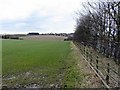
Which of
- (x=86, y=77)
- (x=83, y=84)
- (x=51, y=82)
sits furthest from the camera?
(x=51, y=82)

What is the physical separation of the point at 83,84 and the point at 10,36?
14786cm

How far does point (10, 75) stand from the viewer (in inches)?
816

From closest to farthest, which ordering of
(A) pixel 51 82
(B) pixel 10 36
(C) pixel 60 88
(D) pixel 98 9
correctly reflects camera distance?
(C) pixel 60 88, (A) pixel 51 82, (D) pixel 98 9, (B) pixel 10 36

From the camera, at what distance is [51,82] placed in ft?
54.6

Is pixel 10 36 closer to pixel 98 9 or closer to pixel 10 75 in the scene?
pixel 98 9

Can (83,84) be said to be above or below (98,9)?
below

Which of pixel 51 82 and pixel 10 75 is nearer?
pixel 51 82

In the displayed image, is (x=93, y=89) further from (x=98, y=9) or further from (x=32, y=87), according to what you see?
(x=98, y=9)

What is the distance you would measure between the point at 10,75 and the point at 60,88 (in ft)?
24.1

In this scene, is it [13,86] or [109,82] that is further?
[13,86]

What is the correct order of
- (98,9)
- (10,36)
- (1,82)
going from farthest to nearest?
(10,36) < (98,9) < (1,82)

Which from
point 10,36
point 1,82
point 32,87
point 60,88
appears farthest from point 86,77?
point 10,36

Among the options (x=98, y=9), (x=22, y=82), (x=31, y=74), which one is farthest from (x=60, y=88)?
(x=98, y=9)

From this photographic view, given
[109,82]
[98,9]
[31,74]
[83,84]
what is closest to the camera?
[109,82]
